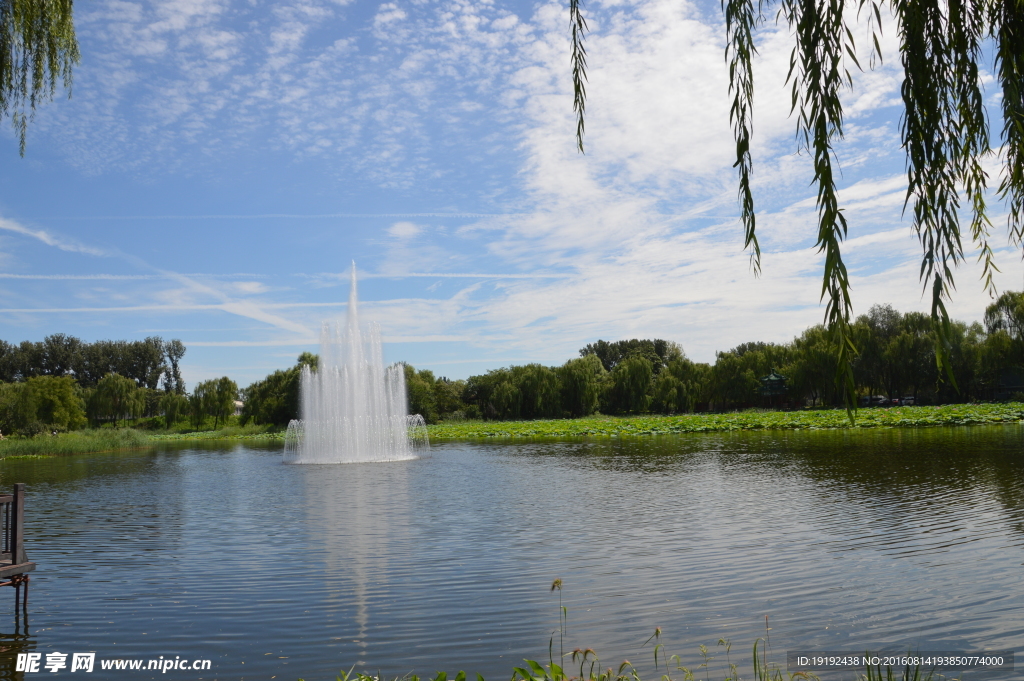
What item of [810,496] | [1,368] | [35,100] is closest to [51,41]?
[35,100]

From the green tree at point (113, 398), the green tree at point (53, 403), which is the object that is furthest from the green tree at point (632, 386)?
the green tree at point (113, 398)

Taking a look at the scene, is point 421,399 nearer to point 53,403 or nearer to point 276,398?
point 276,398

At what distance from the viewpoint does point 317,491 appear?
16609 millimetres

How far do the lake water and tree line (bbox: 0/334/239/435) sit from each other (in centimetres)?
3140

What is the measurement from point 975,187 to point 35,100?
6.38m

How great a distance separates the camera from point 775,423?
3675 centimetres

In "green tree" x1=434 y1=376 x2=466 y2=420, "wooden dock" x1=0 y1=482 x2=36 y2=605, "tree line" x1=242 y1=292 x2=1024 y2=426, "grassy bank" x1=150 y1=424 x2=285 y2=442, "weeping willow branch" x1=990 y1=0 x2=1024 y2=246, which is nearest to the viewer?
"weeping willow branch" x1=990 y1=0 x2=1024 y2=246

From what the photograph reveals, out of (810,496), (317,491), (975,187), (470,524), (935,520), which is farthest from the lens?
(317,491)

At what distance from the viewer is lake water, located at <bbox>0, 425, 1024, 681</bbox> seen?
5645mm

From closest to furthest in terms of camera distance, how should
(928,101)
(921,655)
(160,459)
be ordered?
1. (928,101)
2. (921,655)
3. (160,459)

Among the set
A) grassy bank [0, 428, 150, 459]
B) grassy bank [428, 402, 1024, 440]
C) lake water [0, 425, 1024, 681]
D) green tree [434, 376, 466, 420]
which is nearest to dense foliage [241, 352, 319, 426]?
green tree [434, 376, 466, 420]

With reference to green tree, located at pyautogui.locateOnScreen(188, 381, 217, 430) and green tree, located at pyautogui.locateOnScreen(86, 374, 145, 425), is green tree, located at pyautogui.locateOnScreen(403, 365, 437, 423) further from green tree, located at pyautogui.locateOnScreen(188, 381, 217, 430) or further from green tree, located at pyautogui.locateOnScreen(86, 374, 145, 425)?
green tree, located at pyautogui.locateOnScreen(86, 374, 145, 425)

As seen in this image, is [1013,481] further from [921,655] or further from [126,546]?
[126,546]

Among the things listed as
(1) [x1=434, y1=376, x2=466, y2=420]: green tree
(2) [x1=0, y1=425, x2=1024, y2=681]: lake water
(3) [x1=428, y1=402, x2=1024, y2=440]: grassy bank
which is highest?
(1) [x1=434, y1=376, x2=466, y2=420]: green tree
